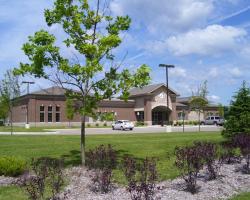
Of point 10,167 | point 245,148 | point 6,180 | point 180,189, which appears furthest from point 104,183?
point 245,148

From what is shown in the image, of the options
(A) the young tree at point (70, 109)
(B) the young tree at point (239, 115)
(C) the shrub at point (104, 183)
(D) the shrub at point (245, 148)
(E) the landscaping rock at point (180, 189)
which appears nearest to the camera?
(E) the landscaping rock at point (180, 189)

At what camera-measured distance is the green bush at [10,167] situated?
11594 millimetres

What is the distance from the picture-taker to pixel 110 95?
42.7 ft

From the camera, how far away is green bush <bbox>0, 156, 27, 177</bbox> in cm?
1159

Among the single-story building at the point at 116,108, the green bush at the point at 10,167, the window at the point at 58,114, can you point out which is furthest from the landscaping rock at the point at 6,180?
the window at the point at 58,114

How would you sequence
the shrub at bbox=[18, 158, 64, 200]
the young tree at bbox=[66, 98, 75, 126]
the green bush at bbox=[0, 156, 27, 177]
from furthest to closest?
the young tree at bbox=[66, 98, 75, 126], the green bush at bbox=[0, 156, 27, 177], the shrub at bbox=[18, 158, 64, 200]

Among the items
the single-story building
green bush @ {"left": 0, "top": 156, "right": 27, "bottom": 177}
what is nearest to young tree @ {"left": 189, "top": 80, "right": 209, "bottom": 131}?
the single-story building

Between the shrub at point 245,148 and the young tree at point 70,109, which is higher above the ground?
the young tree at point 70,109

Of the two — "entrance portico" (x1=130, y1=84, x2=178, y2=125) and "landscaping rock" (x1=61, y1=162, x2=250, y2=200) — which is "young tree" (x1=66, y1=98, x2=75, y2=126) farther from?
"entrance portico" (x1=130, y1=84, x2=178, y2=125)

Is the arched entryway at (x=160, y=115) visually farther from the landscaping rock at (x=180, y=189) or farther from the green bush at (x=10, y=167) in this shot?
the landscaping rock at (x=180, y=189)

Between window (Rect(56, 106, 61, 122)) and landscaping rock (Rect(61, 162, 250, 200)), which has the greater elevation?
window (Rect(56, 106, 61, 122))

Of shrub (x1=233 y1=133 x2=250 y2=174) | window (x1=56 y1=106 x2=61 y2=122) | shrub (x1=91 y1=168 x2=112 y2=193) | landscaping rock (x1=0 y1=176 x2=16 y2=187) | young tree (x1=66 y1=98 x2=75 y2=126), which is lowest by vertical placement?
landscaping rock (x1=0 y1=176 x2=16 y2=187)

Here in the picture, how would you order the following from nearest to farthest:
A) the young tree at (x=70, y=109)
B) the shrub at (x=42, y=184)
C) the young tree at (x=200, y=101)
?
the shrub at (x=42, y=184), the young tree at (x=70, y=109), the young tree at (x=200, y=101)

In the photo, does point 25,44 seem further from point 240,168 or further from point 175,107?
point 175,107
